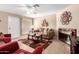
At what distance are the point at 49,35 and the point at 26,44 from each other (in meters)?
0.55

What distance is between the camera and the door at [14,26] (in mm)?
2033

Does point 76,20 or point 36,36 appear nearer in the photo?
point 76,20

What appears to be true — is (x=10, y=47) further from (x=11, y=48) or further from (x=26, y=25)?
(x=26, y=25)

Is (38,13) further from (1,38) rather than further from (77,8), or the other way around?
(1,38)

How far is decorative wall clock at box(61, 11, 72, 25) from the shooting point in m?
2.06

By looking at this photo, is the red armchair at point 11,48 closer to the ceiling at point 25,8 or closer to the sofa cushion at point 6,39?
the sofa cushion at point 6,39

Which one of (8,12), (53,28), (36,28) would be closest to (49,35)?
(53,28)

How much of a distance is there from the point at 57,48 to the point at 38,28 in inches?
24.1

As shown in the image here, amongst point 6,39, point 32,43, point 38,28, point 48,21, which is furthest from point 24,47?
point 48,21

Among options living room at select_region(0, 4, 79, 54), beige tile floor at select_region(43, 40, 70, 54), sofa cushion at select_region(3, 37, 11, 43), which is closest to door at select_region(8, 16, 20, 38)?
living room at select_region(0, 4, 79, 54)

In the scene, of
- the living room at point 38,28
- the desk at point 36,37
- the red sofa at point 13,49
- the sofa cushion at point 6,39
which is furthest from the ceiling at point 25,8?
the red sofa at point 13,49

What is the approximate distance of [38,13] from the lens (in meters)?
2.08

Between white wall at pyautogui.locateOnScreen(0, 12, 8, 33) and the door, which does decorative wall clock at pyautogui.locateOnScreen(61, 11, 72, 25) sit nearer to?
the door
